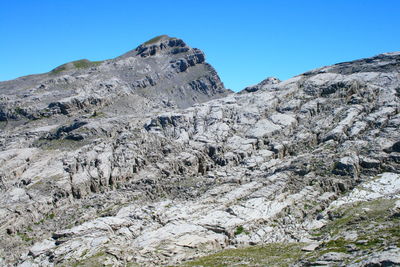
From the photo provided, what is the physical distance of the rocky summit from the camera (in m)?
56.8

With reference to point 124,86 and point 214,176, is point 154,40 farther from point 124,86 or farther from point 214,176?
point 214,176

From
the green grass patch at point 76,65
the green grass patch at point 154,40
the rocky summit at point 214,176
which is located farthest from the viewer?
the green grass patch at point 154,40

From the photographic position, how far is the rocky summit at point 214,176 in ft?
186

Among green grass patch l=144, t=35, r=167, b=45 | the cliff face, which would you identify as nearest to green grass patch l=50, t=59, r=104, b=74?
the cliff face

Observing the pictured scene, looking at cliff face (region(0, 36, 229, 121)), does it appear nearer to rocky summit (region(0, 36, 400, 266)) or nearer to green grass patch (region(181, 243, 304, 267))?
rocky summit (region(0, 36, 400, 266))

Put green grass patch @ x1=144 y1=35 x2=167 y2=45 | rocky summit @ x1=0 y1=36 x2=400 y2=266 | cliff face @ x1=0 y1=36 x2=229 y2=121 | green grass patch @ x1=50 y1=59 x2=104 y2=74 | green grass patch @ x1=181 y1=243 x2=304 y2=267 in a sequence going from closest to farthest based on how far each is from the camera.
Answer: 1. green grass patch @ x1=181 y1=243 x2=304 y2=267
2. rocky summit @ x1=0 y1=36 x2=400 y2=266
3. cliff face @ x1=0 y1=36 x2=229 y2=121
4. green grass patch @ x1=50 y1=59 x2=104 y2=74
5. green grass patch @ x1=144 y1=35 x2=167 y2=45

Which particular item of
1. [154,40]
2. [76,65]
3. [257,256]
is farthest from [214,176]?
[76,65]

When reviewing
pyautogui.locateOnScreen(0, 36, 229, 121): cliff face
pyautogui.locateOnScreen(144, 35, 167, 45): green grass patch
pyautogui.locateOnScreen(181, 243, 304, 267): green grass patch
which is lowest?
pyautogui.locateOnScreen(181, 243, 304, 267): green grass patch

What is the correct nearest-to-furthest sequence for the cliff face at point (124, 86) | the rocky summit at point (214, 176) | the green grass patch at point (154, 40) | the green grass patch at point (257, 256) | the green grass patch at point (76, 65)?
the green grass patch at point (257, 256) → the rocky summit at point (214, 176) → the cliff face at point (124, 86) → the green grass patch at point (76, 65) → the green grass patch at point (154, 40)

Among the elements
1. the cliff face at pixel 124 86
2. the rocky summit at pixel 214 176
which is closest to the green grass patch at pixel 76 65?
the cliff face at pixel 124 86

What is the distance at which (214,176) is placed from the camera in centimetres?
8031

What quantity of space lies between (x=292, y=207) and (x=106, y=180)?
3912cm

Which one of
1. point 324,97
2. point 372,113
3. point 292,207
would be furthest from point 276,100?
point 292,207

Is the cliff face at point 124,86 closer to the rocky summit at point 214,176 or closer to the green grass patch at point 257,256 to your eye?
the rocky summit at point 214,176
